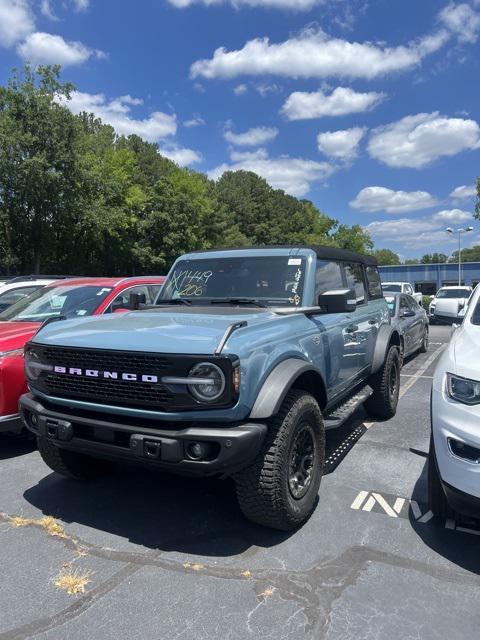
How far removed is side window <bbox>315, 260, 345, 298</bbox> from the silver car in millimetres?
3551

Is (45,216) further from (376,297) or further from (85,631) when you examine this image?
(85,631)

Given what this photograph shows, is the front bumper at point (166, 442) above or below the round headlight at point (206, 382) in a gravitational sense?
below

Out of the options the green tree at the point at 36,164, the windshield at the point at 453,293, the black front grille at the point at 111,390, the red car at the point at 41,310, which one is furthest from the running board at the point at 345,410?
the green tree at the point at 36,164

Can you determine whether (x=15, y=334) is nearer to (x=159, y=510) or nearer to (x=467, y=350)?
(x=159, y=510)

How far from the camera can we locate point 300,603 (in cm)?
258

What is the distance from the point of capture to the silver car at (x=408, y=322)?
8.99 metres

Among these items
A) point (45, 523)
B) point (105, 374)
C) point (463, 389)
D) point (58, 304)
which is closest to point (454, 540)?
point (463, 389)

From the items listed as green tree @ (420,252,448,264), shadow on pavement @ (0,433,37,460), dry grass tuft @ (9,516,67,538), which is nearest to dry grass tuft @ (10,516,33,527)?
dry grass tuft @ (9,516,67,538)

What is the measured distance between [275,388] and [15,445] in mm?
3529

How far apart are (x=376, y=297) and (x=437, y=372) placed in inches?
117

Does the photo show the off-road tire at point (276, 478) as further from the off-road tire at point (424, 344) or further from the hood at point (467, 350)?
the off-road tire at point (424, 344)

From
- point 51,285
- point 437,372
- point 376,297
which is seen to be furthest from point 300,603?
point 51,285

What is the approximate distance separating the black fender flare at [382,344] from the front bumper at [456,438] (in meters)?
2.37

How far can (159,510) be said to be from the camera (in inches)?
144
